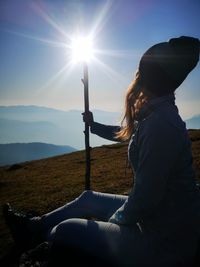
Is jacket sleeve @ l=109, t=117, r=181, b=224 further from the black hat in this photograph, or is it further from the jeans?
the black hat

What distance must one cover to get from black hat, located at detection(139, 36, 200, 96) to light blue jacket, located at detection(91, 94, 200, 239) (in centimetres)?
19

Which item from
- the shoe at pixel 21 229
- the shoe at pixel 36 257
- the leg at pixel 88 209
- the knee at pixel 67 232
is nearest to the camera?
the knee at pixel 67 232

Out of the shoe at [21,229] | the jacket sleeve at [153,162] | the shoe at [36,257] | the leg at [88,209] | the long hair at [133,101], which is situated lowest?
the shoe at [36,257]

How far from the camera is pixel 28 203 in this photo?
14.9 m

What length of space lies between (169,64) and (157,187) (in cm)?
168

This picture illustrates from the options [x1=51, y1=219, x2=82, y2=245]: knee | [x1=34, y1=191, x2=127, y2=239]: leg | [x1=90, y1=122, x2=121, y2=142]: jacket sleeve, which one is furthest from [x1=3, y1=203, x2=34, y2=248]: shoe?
[x1=90, y1=122, x2=121, y2=142]: jacket sleeve

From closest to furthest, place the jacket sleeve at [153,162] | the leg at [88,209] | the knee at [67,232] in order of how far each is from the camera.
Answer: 1. the jacket sleeve at [153,162]
2. the knee at [67,232]
3. the leg at [88,209]

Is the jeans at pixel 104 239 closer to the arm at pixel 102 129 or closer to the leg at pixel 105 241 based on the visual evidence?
the leg at pixel 105 241

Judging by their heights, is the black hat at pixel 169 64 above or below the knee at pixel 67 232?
above

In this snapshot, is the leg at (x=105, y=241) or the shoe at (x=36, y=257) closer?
the leg at (x=105, y=241)

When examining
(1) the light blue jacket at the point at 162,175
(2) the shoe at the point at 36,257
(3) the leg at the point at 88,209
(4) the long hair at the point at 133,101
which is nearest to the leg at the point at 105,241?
(1) the light blue jacket at the point at 162,175

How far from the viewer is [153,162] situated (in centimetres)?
420

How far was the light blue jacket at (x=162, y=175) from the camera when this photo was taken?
13.8 ft

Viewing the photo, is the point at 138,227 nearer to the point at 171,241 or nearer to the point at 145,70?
the point at 171,241
